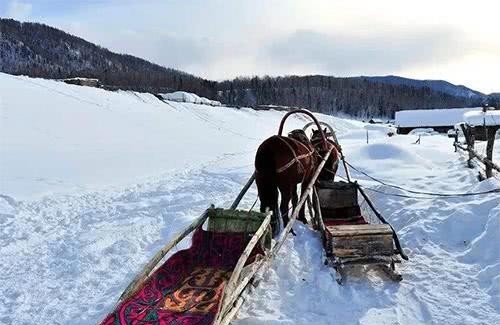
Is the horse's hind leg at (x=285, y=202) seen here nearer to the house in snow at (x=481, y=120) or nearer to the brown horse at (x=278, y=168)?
the brown horse at (x=278, y=168)

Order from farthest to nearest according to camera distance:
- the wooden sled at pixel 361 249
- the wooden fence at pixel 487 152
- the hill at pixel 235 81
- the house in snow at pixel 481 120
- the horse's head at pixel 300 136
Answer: the hill at pixel 235 81
the house in snow at pixel 481 120
the wooden fence at pixel 487 152
the horse's head at pixel 300 136
the wooden sled at pixel 361 249

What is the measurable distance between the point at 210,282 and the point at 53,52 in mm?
138969

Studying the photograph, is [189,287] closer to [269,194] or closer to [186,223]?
[269,194]

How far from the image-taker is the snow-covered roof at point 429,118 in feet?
177

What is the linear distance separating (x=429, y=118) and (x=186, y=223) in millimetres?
51721

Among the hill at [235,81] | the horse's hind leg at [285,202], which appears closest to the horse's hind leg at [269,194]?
the horse's hind leg at [285,202]

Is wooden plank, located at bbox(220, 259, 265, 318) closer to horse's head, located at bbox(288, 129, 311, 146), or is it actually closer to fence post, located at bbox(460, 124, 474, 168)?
horse's head, located at bbox(288, 129, 311, 146)

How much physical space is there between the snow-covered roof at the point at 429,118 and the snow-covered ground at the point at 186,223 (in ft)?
132

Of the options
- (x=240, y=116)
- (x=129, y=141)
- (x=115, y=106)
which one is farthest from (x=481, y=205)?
(x=240, y=116)

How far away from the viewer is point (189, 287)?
200 inches

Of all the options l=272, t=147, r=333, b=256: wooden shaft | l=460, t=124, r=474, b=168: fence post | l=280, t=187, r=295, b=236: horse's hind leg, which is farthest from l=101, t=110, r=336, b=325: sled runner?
l=460, t=124, r=474, b=168: fence post

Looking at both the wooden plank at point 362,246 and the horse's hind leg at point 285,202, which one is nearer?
the wooden plank at point 362,246

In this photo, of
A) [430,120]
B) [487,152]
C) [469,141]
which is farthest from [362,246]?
[430,120]

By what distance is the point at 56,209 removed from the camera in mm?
9414
